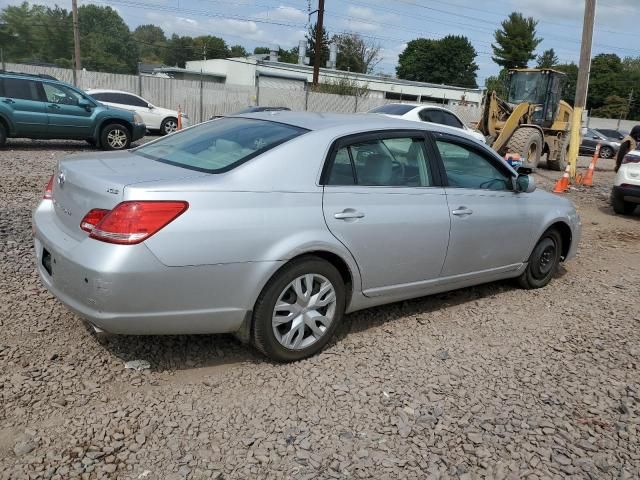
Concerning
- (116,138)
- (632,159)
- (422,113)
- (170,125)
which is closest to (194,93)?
(170,125)

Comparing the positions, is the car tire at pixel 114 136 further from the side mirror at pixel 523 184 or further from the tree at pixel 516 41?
the tree at pixel 516 41

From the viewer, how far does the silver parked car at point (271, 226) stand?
9.91 feet

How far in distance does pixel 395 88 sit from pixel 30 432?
55.2m

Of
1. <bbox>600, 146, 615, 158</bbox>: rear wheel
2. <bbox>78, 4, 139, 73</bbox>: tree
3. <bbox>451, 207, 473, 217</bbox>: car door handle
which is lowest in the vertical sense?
<bbox>600, 146, 615, 158</bbox>: rear wheel

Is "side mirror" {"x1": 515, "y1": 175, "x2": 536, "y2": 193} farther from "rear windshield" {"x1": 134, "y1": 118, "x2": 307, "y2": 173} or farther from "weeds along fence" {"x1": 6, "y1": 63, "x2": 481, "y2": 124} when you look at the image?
"weeds along fence" {"x1": 6, "y1": 63, "x2": 481, "y2": 124}

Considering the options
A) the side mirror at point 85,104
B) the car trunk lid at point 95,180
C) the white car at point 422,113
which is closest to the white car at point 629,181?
the white car at point 422,113

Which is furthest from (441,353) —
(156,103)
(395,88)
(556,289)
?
(395,88)

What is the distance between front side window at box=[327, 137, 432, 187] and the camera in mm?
3811

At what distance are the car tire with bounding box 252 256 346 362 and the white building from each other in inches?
1410

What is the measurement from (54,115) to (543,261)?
11.3 metres

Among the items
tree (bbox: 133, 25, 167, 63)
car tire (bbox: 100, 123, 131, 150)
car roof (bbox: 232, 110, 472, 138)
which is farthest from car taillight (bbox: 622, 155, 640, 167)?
tree (bbox: 133, 25, 167, 63)

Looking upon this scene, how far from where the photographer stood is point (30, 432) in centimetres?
279

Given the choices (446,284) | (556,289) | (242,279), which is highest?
(242,279)

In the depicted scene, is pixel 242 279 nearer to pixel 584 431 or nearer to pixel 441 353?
pixel 441 353
